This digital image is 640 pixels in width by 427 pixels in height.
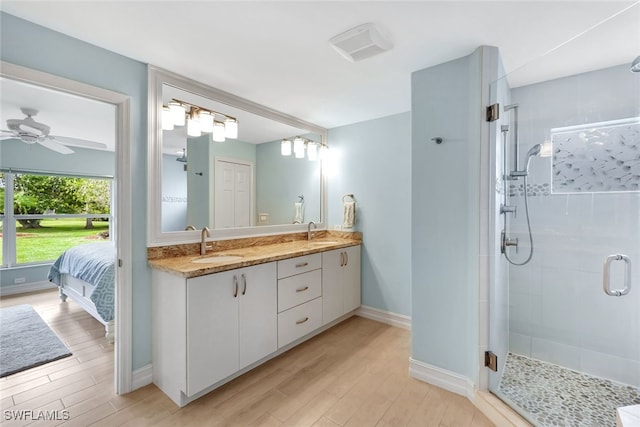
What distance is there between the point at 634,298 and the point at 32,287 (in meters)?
7.26

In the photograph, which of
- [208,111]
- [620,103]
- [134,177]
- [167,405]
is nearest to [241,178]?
[208,111]

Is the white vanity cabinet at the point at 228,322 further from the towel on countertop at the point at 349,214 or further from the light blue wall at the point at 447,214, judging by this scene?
the towel on countertop at the point at 349,214

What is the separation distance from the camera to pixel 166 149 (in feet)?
6.81

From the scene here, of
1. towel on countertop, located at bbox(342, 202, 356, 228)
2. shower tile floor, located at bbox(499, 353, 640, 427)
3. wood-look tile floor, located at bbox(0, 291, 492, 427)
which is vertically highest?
towel on countertop, located at bbox(342, 202, 356, 228)

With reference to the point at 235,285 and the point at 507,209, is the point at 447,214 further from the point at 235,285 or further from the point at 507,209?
the point at 235,285

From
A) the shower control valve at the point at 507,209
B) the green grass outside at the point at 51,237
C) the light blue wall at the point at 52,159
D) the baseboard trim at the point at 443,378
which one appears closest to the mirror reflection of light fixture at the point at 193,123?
the shower control valve at the point at 507,209

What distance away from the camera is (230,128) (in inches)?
102

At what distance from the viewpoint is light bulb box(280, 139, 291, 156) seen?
315 centimetres

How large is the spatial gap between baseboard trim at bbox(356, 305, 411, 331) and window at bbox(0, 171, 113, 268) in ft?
16.7

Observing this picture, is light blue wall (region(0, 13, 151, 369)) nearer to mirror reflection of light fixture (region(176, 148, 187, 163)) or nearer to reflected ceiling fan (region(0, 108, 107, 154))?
mirror reflection of light fixture (region(176, 148, 187, 163))

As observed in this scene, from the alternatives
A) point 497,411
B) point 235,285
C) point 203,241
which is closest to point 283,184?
point 203,241

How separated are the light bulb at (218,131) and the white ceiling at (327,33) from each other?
0.36 metres

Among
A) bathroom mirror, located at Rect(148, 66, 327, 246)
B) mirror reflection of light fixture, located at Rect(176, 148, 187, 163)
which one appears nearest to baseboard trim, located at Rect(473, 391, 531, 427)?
bathroom mirror, located at Rect(148, 66, 327, 246)

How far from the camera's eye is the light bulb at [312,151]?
3.40 metres
